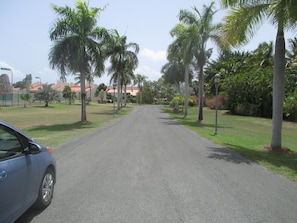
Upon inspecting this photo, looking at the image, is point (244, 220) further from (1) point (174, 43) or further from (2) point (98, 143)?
(1) point (174, 43)

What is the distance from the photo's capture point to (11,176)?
12.4 feet

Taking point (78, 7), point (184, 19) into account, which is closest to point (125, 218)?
point (78, 7)

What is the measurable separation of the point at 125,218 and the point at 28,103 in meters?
57.5

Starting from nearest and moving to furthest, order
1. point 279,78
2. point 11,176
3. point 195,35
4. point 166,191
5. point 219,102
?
point 11,176 → point 166,191 → point 279,78 → point 195,35 → point 219,102

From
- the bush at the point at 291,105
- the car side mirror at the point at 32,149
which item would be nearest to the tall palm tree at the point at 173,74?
the bush at the point at 291,105

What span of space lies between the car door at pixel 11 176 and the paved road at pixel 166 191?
639 mm

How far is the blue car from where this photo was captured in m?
3.67

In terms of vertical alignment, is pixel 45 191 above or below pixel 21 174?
below

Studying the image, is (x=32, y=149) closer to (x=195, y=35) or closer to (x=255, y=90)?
(x=195, y=35)

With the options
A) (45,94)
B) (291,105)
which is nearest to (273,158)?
(291,105)

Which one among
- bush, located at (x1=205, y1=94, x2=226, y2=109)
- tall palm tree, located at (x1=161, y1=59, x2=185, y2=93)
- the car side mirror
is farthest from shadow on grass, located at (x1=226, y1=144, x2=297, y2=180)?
tall palm tree, located at (x1=161, y1=59, x2=185, y2=93)

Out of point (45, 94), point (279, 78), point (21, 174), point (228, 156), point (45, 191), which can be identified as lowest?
point (228, 156)

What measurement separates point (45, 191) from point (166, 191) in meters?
2.21

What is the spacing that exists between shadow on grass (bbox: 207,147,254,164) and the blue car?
19.1 feet
